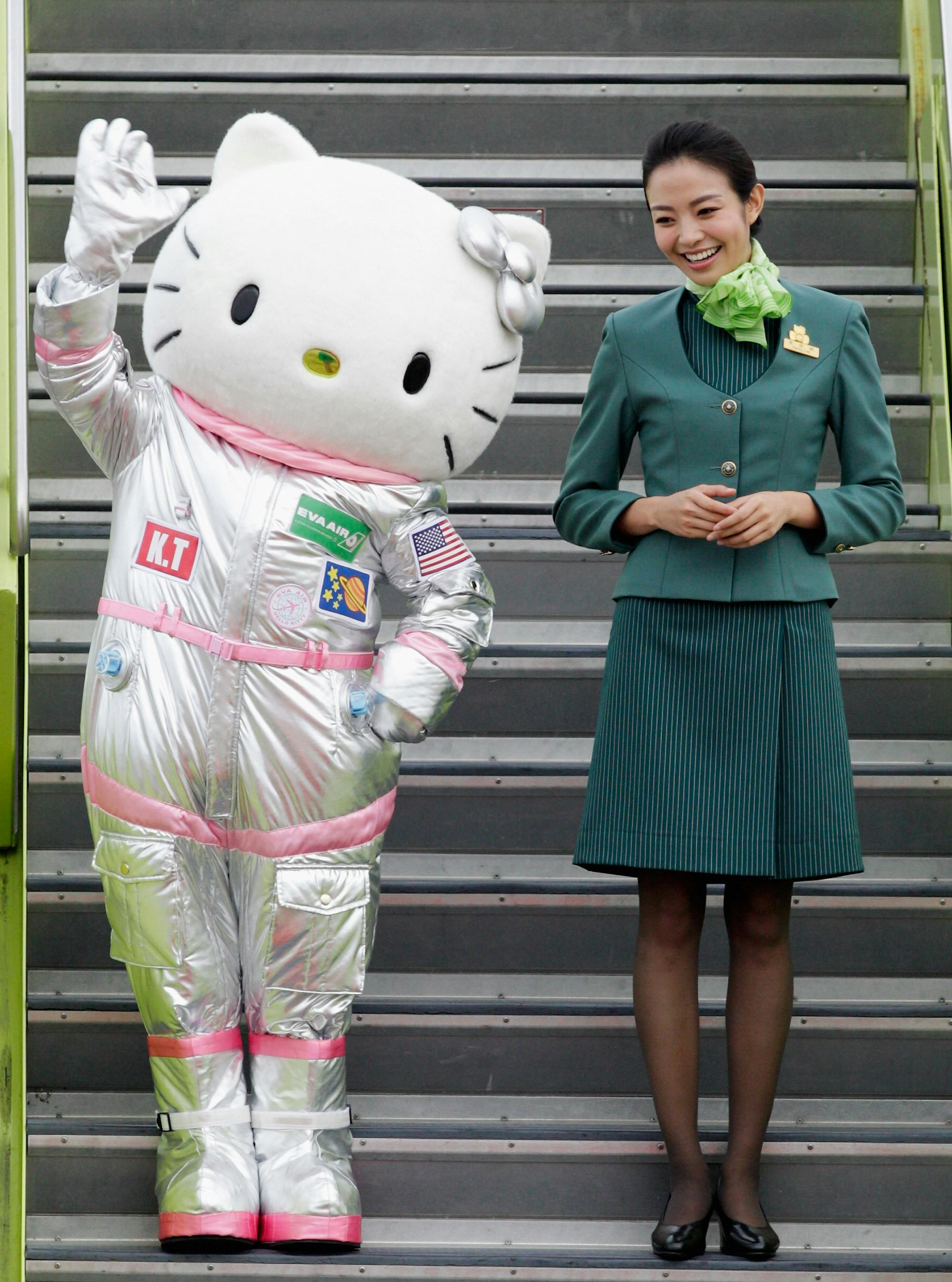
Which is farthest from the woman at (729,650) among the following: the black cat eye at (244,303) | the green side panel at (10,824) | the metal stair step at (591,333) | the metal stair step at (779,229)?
the metal stair step at (779,229)

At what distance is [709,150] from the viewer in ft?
8.08

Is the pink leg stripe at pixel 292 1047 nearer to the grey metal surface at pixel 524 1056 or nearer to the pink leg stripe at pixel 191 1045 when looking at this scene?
the pink leg stripe at pixel 191 1045

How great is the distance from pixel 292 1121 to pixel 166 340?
1.29m

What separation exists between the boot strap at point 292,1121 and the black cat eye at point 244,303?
4.20 ft

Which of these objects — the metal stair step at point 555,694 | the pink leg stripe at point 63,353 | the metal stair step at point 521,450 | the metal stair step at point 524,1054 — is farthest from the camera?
the metal stair step at point 521,450

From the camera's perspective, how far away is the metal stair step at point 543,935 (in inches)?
123

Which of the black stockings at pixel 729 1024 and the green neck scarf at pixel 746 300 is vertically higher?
the green neck scarf at pixel 746 300

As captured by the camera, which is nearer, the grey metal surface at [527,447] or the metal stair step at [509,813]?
the metal stair step at [509,813]

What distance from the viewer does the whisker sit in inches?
102

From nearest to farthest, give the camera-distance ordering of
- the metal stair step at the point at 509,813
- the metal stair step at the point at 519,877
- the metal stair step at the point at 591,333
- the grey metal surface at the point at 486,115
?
the metal stair step at the point at 519,877 → the metal stair step at the point at 509,813 → the metal stair step at the point at 591,333 → the grey metal surface at the point at 486,115

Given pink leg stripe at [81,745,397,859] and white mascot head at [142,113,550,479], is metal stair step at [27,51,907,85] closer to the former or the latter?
white mascot head at [142,113,550,479]

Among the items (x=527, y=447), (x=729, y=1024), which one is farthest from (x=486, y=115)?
(x=729, y=1024)

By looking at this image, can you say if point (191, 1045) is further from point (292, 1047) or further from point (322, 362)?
point (322, 362)

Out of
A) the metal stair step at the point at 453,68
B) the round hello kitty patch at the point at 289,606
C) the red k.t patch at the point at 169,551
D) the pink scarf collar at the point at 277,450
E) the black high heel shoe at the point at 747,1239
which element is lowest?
the black high heel shoe at the point at 747,1239
